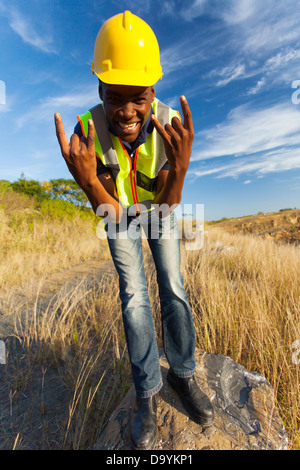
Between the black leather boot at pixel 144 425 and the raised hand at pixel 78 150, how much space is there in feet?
4.49

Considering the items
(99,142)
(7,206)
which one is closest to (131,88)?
(99,142)

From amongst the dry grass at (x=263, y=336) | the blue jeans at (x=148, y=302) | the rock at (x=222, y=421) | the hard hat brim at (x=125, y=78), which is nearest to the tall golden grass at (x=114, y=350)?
the dry grass at (x=263, y=336)

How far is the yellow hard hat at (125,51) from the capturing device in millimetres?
1279

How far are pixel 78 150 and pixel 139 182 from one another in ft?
1.48

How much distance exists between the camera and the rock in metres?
1.27

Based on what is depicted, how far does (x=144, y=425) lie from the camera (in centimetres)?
129

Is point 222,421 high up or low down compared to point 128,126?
down

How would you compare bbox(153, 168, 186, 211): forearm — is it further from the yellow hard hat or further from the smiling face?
the yellow hard hat

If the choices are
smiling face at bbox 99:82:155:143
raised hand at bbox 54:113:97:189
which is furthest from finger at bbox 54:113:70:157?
smiling face at bbox 99:82:155:143

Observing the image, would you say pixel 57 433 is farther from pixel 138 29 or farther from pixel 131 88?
pixel 138 29

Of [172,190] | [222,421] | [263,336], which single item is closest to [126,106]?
[172,190]

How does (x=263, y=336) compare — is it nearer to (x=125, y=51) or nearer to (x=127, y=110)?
(x=127, y=110)
